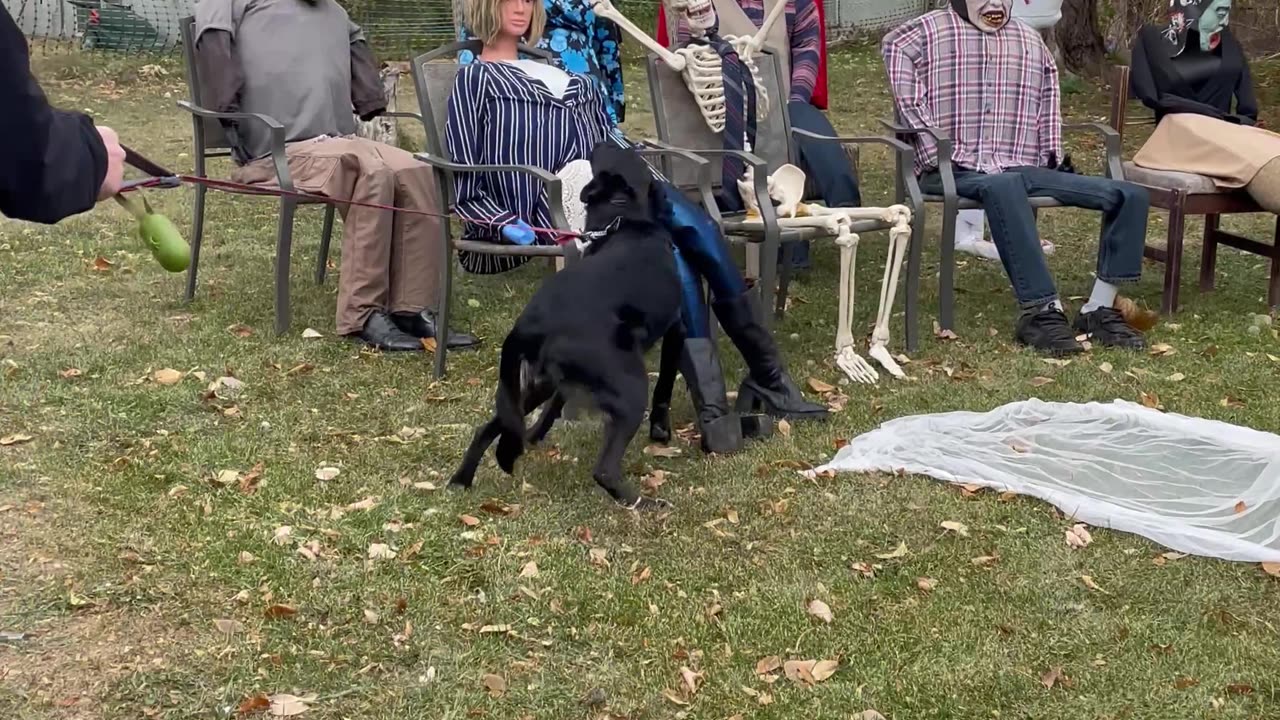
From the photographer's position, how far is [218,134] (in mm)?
5668

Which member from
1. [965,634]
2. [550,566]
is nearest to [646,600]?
[550,566]

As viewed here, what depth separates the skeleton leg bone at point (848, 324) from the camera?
16.4ft

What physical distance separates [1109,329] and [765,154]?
156 cm

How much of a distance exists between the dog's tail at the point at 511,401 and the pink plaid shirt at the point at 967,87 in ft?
8.77

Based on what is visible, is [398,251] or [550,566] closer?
[550,566]

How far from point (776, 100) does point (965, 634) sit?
310cm

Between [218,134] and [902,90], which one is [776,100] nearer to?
[902,90]

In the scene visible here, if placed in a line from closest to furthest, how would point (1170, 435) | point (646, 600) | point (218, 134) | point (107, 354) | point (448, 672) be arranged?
point (448, 672) → point (646, 600) → point (1170, 435) → point (107, 354) → point (218, 134)

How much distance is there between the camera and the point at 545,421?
4.04 meters

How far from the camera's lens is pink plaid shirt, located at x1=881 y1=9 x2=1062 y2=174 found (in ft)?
18.9

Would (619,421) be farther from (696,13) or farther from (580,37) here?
(580,37)

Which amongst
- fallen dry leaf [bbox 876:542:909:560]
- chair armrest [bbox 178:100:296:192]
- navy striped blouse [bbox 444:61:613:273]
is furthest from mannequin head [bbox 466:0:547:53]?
fallen dry leaf [bbox 876:542:909:560]

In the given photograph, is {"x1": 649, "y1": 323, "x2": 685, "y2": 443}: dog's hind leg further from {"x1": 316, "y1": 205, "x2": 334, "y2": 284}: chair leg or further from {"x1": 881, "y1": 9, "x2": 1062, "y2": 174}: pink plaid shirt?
{"x1": 316, "y1": 205, "x2": 334, "y2": 284}: chair leg

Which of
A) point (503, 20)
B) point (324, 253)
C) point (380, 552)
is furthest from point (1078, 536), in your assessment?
point (324, 253)
